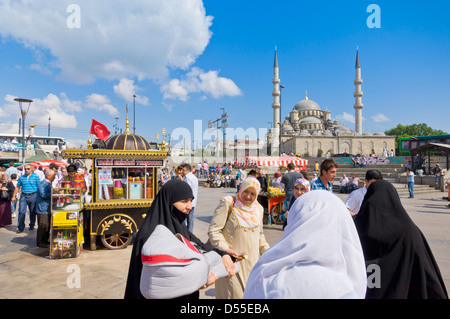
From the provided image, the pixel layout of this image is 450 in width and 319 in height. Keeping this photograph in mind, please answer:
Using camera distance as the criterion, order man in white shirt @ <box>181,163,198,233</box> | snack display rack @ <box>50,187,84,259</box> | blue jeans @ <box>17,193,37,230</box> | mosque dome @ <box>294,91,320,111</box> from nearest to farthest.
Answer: snack display rack @ <box>50,187,84,259</box>, man in white shirt @ <box>181,163,198,233</box>, blue jeans @ <box>17,193,37,230</box>, mosque dome @ <box>294,91,320,111</box>

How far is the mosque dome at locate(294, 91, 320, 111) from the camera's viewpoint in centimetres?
8900

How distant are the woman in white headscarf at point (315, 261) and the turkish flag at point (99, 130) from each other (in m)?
6.82

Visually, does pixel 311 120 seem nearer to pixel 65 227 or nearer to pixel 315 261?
pixel 65 227

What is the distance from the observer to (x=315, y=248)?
1.29 metres

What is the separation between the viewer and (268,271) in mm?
1300

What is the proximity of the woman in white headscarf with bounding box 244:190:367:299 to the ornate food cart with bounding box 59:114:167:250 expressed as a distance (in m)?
5.30

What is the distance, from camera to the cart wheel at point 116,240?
20.2 feet

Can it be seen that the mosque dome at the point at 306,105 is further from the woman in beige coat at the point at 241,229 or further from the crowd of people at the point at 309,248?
the woman in beige coat at the point at 241,229

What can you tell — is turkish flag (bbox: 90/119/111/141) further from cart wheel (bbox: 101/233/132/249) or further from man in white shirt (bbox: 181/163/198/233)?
cart wheel (bbox: 101/233/132/249)

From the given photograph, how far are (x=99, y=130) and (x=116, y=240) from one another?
288cm

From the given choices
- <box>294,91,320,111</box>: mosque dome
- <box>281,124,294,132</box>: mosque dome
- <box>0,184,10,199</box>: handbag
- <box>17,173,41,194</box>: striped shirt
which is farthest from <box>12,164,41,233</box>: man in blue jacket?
<box>294,91,320,111</box>: mosque dome

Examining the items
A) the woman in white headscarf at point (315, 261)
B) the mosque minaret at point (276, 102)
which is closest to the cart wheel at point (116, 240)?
the woman in white headscarf at point (315, 261)
